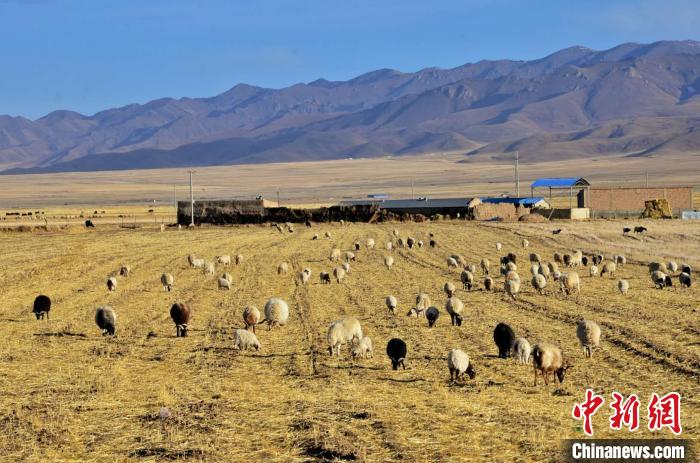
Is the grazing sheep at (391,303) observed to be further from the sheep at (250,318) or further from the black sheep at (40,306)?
the black sheep at (40,306)

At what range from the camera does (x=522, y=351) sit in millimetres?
16406

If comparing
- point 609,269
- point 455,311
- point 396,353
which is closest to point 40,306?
point 455,311

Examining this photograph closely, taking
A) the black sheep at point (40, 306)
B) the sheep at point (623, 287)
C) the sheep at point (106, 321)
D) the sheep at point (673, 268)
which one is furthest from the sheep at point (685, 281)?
the black sheep at point (40, 306)

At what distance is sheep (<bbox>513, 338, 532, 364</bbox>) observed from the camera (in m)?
16.4

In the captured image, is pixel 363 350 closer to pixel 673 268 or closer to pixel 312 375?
pixel 312 375

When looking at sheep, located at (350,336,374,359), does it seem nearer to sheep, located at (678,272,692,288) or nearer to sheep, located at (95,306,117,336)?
sheep, located at (95,306,117,336)

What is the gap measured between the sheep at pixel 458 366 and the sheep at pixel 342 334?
268cm

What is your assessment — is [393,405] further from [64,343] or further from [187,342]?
[64,343]

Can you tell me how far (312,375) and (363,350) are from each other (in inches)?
68.2

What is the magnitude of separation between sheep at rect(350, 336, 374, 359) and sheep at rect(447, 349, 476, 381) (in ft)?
7.83

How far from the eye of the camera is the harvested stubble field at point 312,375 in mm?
11797

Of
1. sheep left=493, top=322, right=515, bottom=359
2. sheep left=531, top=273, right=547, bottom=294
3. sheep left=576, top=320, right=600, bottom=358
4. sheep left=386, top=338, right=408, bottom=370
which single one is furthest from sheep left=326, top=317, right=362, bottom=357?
sheep left=531, top=273, right=547, bottom=294

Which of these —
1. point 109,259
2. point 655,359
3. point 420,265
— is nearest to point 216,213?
point 109,259

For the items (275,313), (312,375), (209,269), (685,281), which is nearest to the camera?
(312,375)
